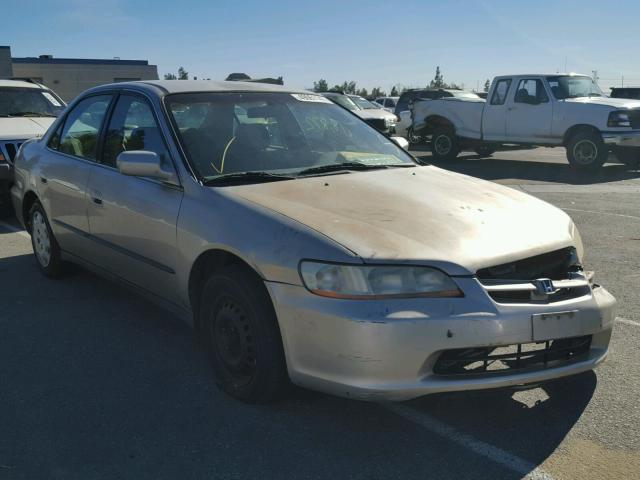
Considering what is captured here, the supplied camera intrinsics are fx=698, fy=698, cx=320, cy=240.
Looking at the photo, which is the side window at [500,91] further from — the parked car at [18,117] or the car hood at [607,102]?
the parked car at [18,117]

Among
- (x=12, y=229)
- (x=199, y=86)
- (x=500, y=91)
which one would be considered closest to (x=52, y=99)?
(x=12, y=229)

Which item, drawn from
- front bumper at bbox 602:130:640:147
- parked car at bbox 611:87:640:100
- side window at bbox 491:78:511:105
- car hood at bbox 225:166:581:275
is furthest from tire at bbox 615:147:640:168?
car hood at bbox 225:166:581:275

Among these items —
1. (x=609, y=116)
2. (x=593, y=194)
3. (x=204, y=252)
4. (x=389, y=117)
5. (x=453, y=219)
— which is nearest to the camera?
(x=453, y=219)

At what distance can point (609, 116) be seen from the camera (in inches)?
559

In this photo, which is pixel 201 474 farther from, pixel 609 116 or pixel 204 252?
pixel 609 116

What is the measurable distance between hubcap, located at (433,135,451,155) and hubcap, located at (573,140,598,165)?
11.5ft

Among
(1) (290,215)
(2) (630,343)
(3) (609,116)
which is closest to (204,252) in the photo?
(1) (290,215)

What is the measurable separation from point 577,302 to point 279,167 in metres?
1.86

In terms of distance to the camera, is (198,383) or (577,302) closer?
(577,302)

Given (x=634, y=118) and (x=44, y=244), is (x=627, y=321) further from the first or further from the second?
(x=634, y=118)

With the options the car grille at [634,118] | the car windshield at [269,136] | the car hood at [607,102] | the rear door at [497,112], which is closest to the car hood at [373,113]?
the rear door at [497,112]

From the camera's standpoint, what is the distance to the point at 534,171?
49.4ft

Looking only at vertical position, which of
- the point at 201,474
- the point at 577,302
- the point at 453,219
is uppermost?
the point at 453,219

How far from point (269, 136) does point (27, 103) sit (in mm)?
7492
